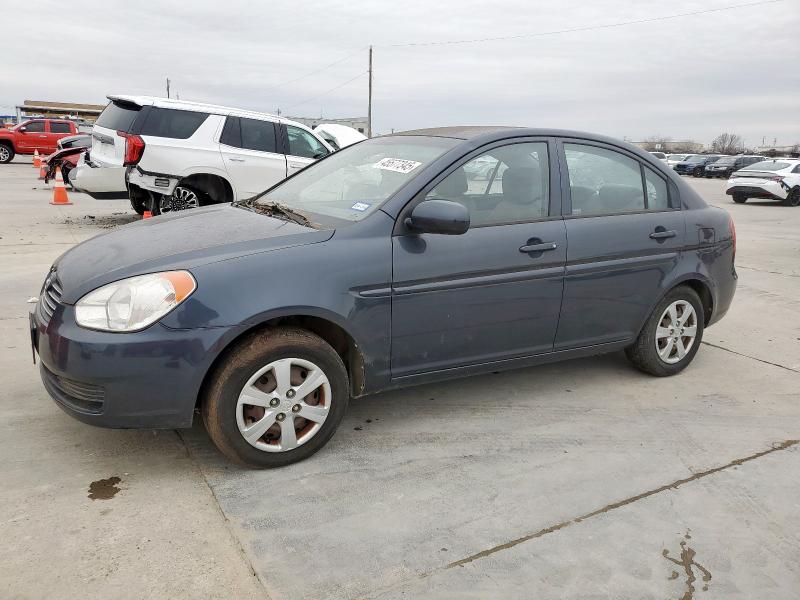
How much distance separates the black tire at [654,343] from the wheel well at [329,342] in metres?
2.03

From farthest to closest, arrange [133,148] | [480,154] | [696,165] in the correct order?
[696,165] → [133,148] → [480,154]

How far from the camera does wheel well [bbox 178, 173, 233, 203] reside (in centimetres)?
931

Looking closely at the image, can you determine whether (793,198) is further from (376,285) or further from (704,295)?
(376,285)

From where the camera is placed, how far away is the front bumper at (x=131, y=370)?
111 inches

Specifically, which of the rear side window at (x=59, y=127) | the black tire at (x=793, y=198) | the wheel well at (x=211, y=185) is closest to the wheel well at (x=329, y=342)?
the wheel well at (x=211, y=185)

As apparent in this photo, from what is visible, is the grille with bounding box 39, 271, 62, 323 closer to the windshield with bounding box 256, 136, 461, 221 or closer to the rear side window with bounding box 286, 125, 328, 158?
the windshield with bounding box 256, 136, 461, 221

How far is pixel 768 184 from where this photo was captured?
68.2 feet

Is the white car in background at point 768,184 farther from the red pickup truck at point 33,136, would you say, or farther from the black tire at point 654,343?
the red pickup truck at point 33,136

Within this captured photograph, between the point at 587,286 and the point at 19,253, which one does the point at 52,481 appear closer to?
the point at 587,286

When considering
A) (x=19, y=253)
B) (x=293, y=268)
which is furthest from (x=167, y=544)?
(x=19, y=253)

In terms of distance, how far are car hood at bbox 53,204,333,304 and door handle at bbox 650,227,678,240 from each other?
213cm

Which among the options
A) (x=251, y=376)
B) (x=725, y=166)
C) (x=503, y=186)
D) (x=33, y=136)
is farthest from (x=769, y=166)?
(x=33, y=136)

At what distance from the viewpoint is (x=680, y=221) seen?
4422 mm

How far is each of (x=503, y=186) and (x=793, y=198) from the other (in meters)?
21.1
